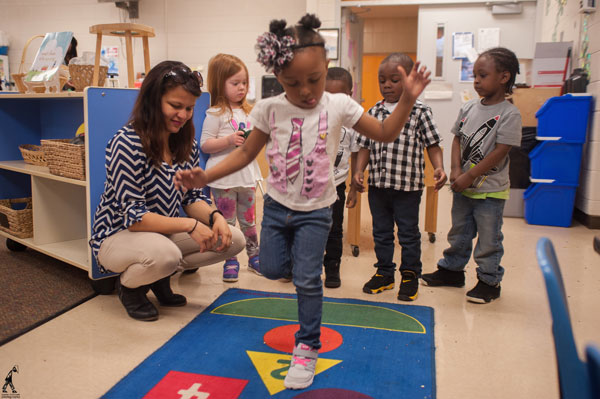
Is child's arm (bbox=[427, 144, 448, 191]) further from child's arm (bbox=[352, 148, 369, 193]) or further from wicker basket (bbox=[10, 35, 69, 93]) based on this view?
wicker basket (bbox=[10, 35, 69, 93])

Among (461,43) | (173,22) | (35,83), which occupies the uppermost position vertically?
(173,22)

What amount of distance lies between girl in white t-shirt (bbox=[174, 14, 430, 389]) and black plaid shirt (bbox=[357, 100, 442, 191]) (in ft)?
2.17

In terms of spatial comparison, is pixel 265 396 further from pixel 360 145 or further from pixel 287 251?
pixel 360 145

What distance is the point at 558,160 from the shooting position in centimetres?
382

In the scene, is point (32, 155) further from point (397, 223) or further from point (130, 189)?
point (397, 223)

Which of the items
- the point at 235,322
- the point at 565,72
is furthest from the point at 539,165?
the point at 235,322

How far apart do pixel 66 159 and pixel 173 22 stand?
434 centimetres

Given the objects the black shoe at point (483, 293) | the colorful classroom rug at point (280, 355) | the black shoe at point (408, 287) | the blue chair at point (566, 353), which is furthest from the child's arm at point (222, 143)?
the blue chair at point (566, 353)

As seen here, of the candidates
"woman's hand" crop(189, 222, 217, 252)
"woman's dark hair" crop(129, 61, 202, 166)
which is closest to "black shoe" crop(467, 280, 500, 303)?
"woman's hand" crop(189, 222, 217, 252)

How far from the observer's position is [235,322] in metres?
1.95

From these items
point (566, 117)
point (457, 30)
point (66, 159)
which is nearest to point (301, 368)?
point (66, 159)

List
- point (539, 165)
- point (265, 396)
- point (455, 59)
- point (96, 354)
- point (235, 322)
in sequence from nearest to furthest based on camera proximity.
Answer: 1. point (265, 396)
2. point (96, 354)
3. point (235, 322)
4. point (539, 165)
5. point (455, 59)

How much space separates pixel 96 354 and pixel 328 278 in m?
1.12

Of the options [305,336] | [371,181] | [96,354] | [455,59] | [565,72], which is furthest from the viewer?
[455,59]
